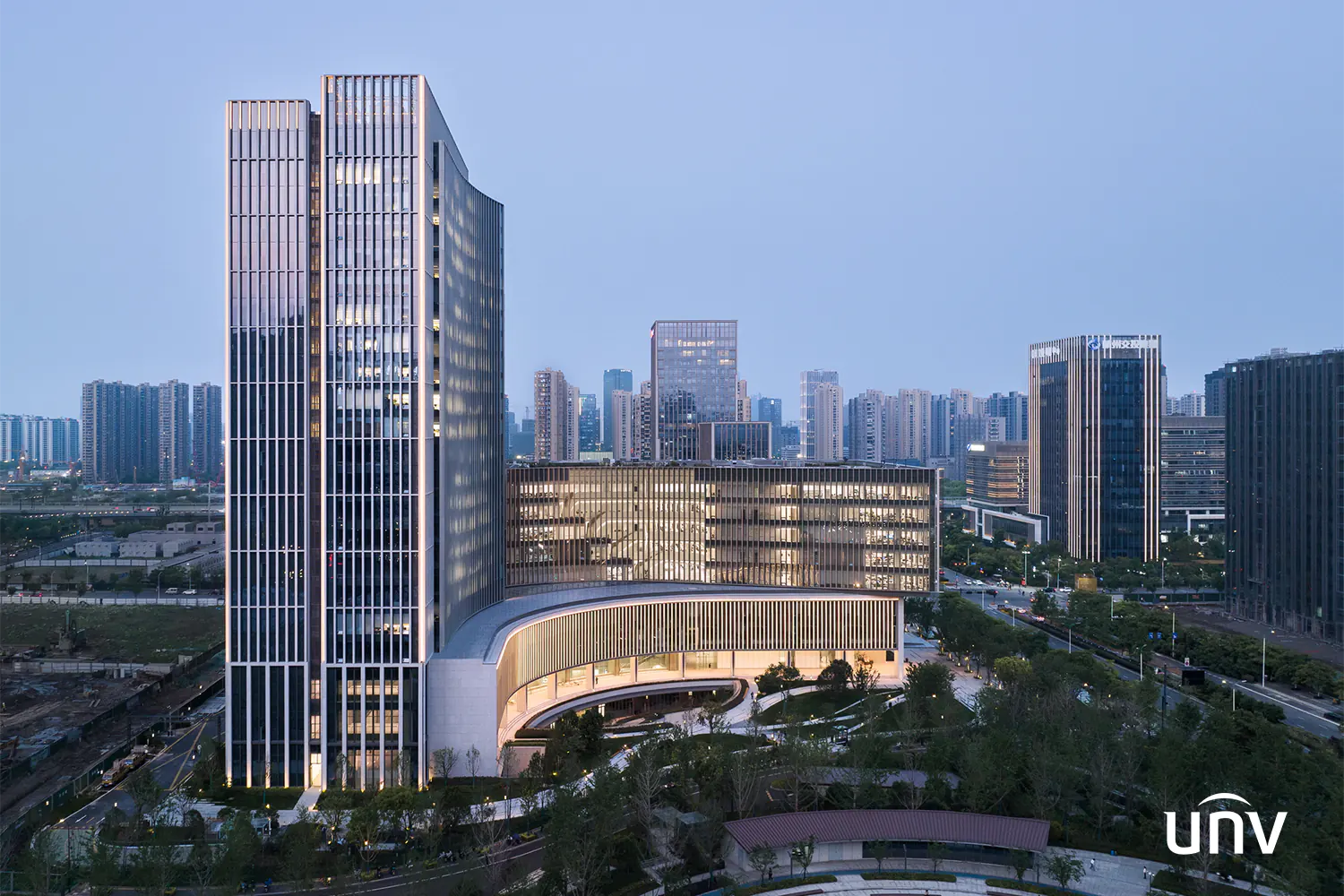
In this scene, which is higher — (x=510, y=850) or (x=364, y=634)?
(x=364, y=634)

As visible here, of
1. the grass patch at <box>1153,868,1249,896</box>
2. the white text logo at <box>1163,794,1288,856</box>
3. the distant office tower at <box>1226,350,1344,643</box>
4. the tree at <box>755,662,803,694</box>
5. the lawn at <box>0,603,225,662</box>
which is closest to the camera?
the grass patch at <box>1153,868,1249,896</box>

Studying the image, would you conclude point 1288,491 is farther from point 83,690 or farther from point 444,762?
point 83,690

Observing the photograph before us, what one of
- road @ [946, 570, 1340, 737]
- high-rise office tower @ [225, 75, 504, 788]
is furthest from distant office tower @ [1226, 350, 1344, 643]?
high-rise office tower @ [225, 75, 504, 788]

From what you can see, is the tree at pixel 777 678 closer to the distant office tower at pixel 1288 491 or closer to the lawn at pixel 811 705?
the lawn at pixel 811 705

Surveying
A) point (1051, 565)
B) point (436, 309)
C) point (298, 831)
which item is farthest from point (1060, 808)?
point (1051, 565)

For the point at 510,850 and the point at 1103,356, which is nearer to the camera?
the point at 510,850

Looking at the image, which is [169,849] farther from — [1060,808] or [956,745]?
[1060,808]

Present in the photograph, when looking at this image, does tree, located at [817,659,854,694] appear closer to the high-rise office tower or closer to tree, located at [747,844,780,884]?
the high-rise office tower
